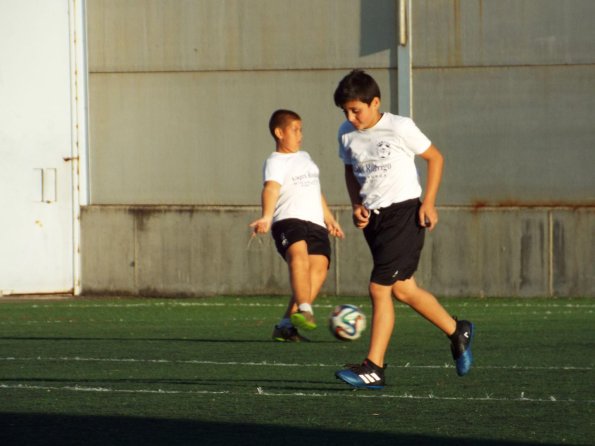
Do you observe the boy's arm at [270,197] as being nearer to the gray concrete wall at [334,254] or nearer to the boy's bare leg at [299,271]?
the boy's bare leg at [299,271]

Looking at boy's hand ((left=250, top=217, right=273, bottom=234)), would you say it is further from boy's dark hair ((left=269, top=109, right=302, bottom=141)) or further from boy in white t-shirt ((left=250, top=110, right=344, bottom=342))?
boy's dark hair ((left=269, top=109, right=302, bottom=141))

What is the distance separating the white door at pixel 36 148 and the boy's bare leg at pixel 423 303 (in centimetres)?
956

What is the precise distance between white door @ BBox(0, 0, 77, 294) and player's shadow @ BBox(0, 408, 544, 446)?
10.5m

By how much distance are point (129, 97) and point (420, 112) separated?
11.4 feet

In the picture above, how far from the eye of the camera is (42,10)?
57.3 feet

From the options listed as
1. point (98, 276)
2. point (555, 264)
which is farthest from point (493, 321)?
point (98, 276)

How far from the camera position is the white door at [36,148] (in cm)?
1734

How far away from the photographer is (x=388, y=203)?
841 cm

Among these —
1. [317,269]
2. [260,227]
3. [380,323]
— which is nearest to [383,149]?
[380,323]

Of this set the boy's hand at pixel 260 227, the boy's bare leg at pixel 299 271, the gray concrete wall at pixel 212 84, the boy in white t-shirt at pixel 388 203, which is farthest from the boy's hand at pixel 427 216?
A: the gray concrete wall at pixel 212 84

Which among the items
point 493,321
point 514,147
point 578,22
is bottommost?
point 493,321

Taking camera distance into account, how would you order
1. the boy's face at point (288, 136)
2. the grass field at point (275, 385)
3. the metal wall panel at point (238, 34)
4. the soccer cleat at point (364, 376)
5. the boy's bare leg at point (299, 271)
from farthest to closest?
1. the metal wall panel at point (238, 34)
2. the boy's face at point (288, 136)
3. the boy's bare leg at point (299, 271)
4. the soccer cleat at point (364, 376)
5. the grass field at point (275, 385)

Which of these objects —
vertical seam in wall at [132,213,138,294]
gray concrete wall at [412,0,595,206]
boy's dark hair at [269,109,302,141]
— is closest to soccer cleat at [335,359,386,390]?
boy's dark hair at [269,109,302,141]

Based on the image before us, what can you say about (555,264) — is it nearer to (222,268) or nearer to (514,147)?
(514,147)
